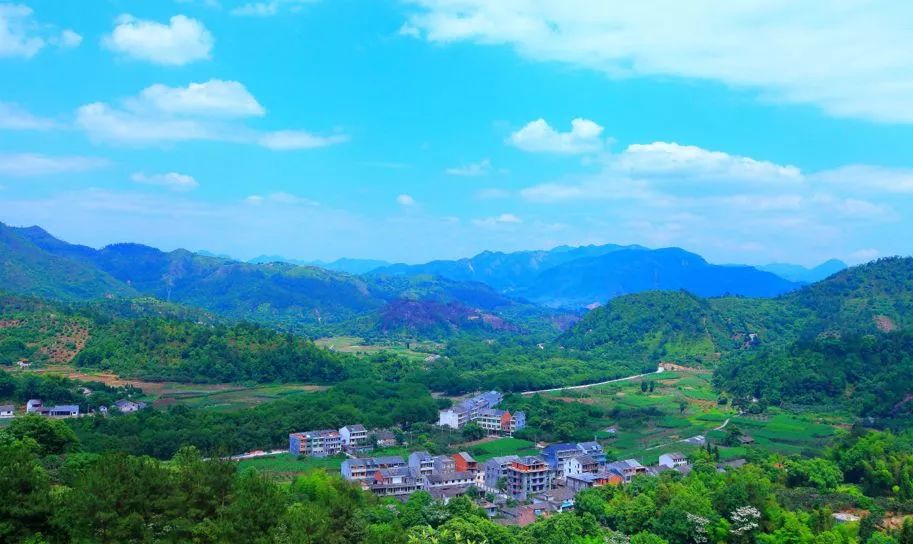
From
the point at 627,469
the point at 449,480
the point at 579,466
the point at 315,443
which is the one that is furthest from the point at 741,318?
the point at 315,443

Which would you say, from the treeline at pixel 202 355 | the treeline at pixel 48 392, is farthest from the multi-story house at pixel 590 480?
the treeline at pixel 202 355

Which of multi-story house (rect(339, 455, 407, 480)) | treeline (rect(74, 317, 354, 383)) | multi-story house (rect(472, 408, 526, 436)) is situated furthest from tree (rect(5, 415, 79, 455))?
treeline (rect(74, 317, 354, 383))

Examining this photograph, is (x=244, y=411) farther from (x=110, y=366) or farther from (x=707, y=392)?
(x=707, y=392)

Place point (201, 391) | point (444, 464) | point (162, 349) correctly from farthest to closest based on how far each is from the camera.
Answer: point (162, 349) < point (201, 391) < point (444, 464)

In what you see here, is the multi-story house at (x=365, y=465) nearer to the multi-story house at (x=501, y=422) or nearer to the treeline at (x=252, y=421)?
the treeline at (x=252, y=421)

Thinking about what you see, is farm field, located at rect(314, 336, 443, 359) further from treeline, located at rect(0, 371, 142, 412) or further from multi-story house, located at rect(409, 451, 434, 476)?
multi-story house, located at rect(409, 451, 434, 476)

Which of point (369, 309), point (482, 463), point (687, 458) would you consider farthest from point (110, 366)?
point (369, 309)

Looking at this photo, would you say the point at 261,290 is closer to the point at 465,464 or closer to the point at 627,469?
the point at 465,464
